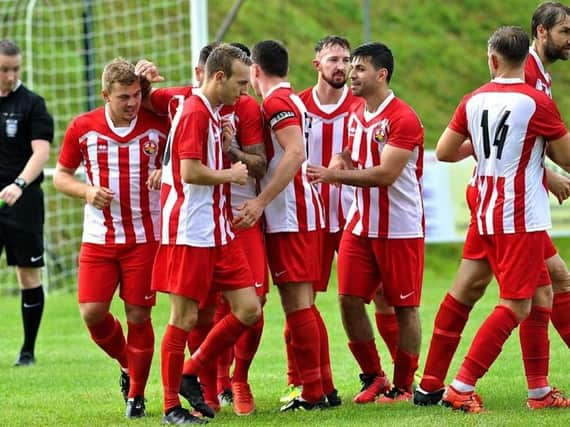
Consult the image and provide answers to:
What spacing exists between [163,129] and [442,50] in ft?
61.5

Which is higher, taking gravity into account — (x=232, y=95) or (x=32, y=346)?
(x=232, y=95)

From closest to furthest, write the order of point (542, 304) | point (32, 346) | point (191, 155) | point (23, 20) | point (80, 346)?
1. point (191, 155)
2. point (542, 304)
3. point (32, 346)
4. point (80, 346)
5. point (23, 20)

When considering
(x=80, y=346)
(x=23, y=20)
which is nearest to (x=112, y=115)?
(x=80, y=346)

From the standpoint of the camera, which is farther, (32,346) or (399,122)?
(32,346)

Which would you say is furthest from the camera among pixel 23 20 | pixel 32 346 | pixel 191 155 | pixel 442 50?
pixel 442 50

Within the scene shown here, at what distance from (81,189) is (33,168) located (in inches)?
87.5

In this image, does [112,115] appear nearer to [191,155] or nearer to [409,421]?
[191,155]

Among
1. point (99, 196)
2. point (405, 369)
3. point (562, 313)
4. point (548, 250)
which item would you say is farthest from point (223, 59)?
point (562, 313)

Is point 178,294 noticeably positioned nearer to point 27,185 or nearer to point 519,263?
point 519,263

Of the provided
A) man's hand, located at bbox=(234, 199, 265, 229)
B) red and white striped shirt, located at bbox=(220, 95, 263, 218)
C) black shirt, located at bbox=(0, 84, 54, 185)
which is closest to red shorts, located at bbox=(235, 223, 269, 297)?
red and white striped shirt, located at bbox=(220, 95, 263, 218)

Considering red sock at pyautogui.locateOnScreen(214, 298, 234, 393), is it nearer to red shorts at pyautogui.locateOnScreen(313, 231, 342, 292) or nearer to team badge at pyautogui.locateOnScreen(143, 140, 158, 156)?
red shorts at pyautogui.locateOnScreen(313, 231, 342, 292)

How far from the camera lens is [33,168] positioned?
31.2 ft

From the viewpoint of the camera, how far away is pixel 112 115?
7430 mm

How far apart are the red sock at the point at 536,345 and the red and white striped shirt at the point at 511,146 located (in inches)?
22.4
